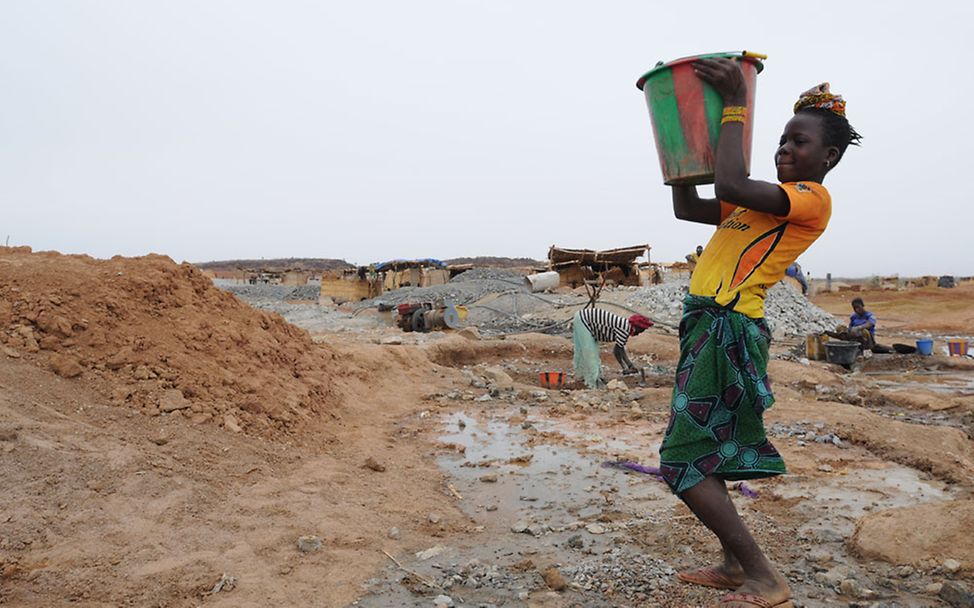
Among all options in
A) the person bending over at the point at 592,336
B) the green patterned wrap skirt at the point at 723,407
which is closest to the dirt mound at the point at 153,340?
the green patterned wrap skirt at the point at 723,407

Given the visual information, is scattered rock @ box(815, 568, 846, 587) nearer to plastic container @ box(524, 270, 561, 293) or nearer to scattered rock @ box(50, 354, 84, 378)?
scattered rock @ box(50, 354, 84, 378)

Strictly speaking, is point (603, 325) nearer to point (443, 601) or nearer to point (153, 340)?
point (153, 340)

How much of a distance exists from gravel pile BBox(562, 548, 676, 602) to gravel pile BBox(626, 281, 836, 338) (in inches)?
467

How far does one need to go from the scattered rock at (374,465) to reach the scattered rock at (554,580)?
1.92 meters

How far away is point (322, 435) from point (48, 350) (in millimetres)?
1944

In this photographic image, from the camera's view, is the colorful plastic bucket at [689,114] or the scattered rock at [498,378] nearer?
the colorful plastic bucket at [689,114]

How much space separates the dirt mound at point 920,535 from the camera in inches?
105

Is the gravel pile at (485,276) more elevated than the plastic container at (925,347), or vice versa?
the gravel pile at (485,276)

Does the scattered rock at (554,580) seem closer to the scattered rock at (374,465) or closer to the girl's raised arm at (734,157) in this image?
the girl's raised arm at (734,157)

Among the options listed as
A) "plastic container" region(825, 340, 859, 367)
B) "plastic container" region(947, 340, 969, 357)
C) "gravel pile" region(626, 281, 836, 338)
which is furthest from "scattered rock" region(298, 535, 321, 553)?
"plastic container" region(947, 340, 969, 357)

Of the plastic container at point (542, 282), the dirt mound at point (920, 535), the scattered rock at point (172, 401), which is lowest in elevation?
the dirt mound at point (920, 535)

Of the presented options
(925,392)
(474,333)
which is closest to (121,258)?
(474,333)

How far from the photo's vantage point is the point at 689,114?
2123 millimetres

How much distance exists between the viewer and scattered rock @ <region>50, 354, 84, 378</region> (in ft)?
13.8
